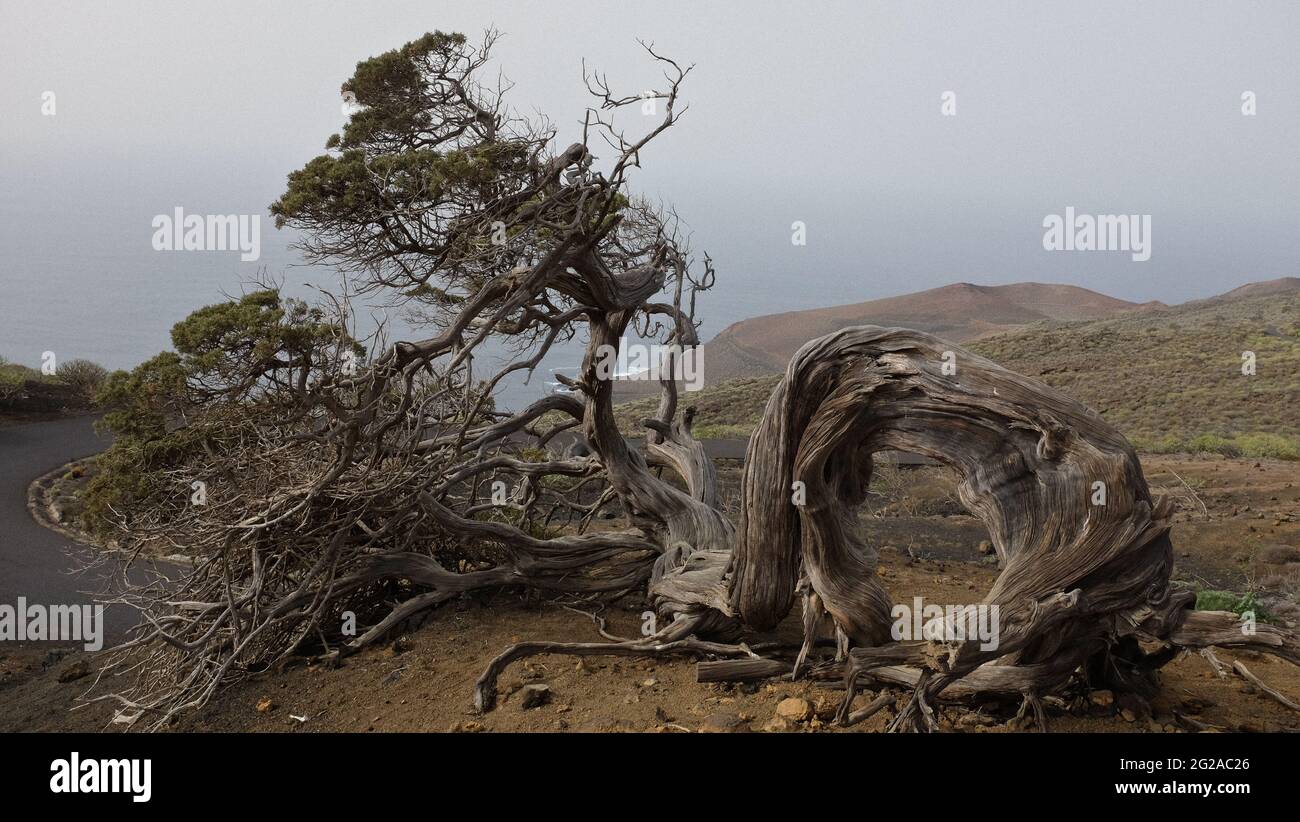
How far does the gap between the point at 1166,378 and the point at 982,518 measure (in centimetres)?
2272

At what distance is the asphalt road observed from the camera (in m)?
10.7

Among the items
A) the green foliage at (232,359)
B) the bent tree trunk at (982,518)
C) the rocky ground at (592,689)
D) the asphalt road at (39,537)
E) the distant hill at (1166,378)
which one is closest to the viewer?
the bent tree trunk at (982,518)

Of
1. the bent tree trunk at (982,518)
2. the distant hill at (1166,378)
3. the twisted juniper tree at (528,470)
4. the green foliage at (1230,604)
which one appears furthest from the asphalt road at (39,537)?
the distant hill at (1166,378)

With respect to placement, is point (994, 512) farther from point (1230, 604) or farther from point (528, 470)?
point (528, 470)

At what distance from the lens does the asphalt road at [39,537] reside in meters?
10.7

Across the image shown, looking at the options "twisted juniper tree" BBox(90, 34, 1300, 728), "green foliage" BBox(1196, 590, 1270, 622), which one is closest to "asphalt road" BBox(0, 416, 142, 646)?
"twisted juniper tree" BBox(90, 34, 1300, 728)

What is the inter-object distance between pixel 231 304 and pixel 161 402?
988 millimetres

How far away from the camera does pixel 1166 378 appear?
80.0ft

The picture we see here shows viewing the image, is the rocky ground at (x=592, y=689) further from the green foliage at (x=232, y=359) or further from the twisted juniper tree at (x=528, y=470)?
the green foliage at (x=232, y=359)

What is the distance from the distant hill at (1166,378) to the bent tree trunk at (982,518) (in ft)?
41.3

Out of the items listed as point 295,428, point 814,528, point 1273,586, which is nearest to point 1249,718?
point 814,528

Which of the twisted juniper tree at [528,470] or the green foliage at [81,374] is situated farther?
the green foliage at [81,374]

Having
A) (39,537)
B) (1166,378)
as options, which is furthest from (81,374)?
(1166,378)
